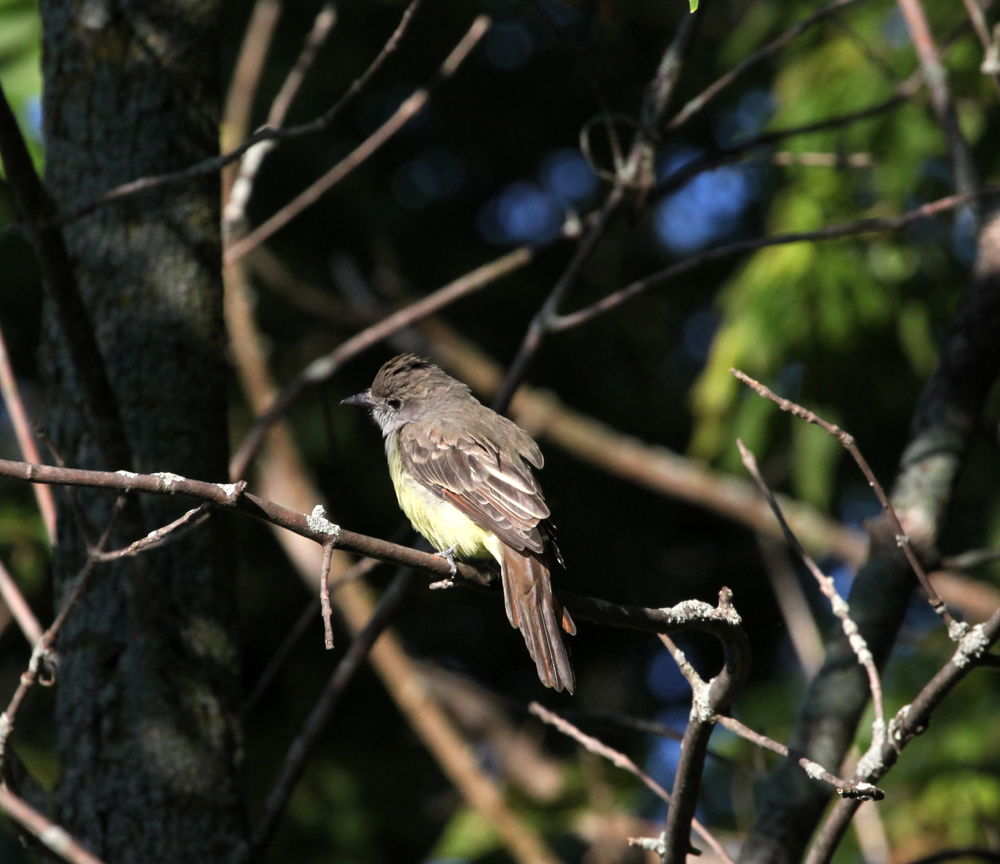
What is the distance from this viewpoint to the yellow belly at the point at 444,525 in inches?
176

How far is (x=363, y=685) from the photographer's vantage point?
9.73 m

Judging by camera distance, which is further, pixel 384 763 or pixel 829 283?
pixel 384 763

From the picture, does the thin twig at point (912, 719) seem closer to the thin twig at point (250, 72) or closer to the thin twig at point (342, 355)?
the thin twig at point (342, 355)

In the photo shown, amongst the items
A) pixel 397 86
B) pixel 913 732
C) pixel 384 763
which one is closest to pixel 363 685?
pixel 384 763

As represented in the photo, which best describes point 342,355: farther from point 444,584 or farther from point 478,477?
point 444,584

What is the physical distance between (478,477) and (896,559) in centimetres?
158

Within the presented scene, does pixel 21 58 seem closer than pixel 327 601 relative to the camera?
No

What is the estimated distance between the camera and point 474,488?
14.7 ft

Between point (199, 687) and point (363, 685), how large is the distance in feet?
20.3

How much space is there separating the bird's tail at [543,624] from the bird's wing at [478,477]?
0.63 feet

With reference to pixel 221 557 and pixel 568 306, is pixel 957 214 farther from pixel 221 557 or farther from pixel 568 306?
pixel 221 557

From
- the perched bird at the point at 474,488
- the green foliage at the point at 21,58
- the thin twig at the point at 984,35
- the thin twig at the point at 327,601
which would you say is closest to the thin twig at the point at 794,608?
the perched bird at the point at 474,488

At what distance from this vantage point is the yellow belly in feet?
14.6

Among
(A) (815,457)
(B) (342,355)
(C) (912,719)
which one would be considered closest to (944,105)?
(A) (815,457)
